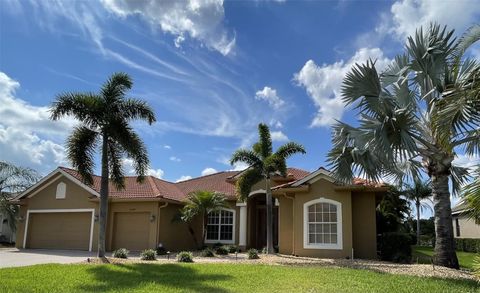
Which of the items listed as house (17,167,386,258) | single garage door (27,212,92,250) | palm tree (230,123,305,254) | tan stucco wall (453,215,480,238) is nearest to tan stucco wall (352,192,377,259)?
house (17,167,386,258)

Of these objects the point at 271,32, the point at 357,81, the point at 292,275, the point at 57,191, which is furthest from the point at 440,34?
the point at 57,191

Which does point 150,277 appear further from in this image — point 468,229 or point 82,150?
point 468,229

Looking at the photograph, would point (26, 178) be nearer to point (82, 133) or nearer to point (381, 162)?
point (82, 133)

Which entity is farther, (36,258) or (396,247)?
(36,258)

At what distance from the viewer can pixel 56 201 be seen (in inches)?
983

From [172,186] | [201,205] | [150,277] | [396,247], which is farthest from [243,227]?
[150,277]

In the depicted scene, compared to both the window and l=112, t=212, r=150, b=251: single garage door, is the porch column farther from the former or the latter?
the window

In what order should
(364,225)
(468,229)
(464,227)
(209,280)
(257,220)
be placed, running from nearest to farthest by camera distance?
(209,280)
(364,225)
(257,220)
(468,229)
(464,227)

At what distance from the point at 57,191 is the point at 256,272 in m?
17.2

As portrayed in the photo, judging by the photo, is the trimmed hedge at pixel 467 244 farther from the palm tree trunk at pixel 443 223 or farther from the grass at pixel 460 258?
the palm tree trunk at pixel 443 223

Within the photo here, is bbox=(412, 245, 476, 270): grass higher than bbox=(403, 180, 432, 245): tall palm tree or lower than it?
lower

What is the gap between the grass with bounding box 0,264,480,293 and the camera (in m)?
9.98

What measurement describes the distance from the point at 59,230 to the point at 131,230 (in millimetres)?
Answer: 5018

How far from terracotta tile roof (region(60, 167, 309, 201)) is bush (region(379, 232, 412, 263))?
716 centimetres
